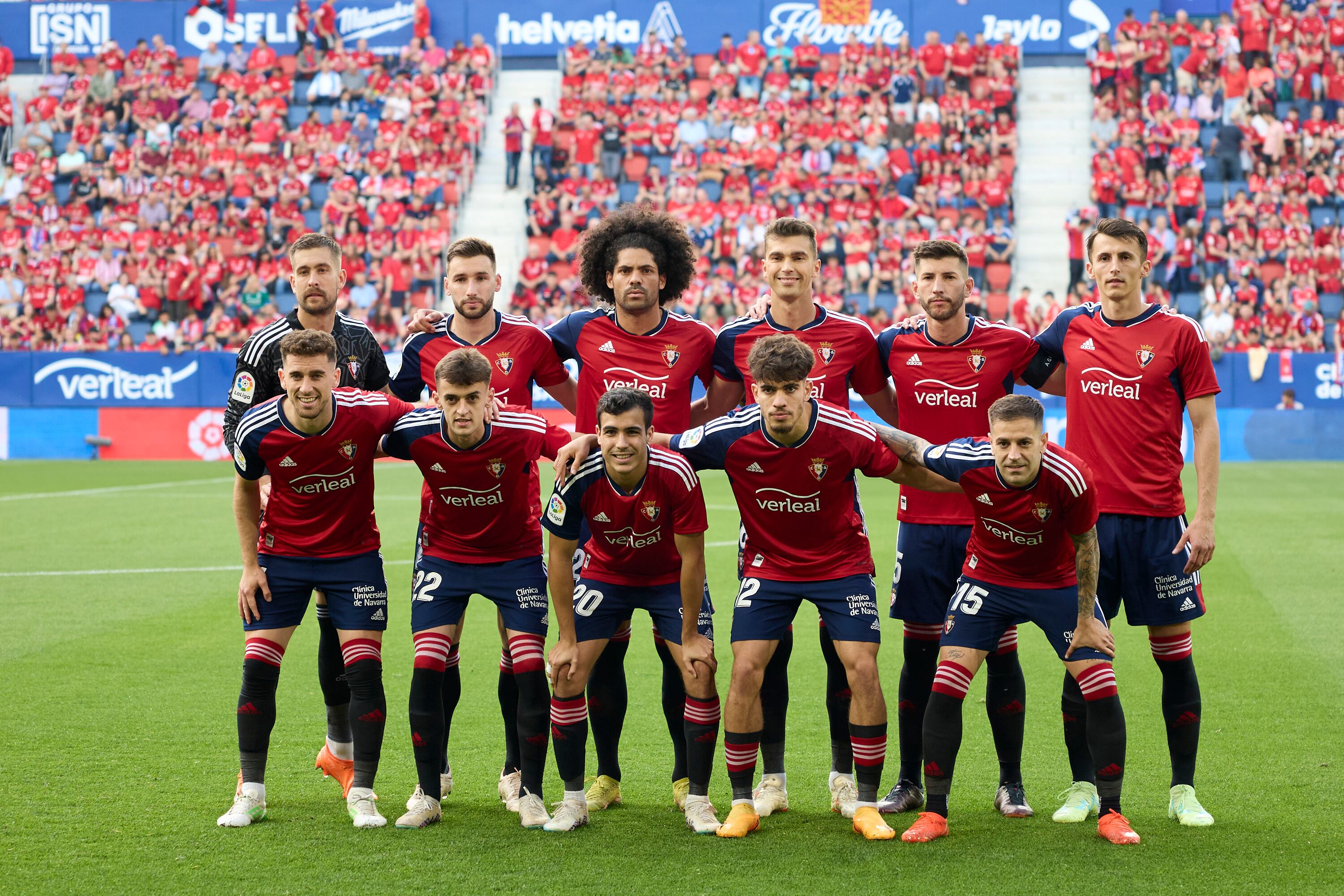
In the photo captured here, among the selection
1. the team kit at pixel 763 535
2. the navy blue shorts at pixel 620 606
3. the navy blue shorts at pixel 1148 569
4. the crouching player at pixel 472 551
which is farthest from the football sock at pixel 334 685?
the navy blue shorts at pixel 1148 569

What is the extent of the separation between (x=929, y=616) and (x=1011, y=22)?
2764cm

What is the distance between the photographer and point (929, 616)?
5.60m

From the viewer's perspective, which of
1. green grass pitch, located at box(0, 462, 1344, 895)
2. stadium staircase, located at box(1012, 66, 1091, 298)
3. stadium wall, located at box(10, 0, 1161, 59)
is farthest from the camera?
stadium wall, located at box(10, 0, 1161, 59)

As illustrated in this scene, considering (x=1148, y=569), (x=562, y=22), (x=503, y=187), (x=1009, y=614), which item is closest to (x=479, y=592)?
(x=1009, y=614)

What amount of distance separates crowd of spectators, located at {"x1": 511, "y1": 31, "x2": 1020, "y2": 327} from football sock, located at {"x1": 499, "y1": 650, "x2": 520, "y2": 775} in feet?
62.4

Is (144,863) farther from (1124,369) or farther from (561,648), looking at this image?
(1124,369)

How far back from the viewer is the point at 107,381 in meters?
23.5

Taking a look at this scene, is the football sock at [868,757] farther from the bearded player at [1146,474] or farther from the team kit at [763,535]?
the bearded player at [1146,474]

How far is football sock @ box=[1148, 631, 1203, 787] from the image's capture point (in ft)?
17.4

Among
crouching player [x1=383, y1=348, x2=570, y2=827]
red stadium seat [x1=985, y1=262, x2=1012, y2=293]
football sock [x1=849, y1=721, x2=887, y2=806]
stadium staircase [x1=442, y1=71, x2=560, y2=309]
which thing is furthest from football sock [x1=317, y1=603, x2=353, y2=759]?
red stadium seat [x1=985, y1=262, x2=1012, y2=293]

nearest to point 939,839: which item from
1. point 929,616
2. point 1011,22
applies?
point 929,616

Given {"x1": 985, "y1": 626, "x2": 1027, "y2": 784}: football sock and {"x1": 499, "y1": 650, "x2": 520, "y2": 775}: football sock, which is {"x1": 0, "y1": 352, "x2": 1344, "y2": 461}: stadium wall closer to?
{"x1": 499, "y1": 650, "x2": 520, "y2": 775}: football sock

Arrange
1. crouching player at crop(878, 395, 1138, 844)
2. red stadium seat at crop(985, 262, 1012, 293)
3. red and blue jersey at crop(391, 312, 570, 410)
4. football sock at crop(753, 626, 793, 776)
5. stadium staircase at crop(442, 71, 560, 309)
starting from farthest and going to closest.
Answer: stadium staircase at crop(442, 71, 560, 309), red stadium seat at crop(985, 262, 1012, 293), red and blue jersey at crop(391, 312, 570, 410), football sock at crop(753, 626, 793, 776), crouching player at crop(878, 395, 1138, 844)

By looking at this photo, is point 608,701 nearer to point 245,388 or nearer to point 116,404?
point 245,388
